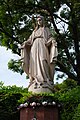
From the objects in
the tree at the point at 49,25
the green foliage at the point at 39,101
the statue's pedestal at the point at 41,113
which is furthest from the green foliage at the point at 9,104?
the tree at the point at 49,25

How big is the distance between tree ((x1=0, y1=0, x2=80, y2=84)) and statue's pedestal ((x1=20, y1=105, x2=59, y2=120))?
280 inches

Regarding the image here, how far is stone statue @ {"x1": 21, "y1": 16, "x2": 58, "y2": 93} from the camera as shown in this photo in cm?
1115

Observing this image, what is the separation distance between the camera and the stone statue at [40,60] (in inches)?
439

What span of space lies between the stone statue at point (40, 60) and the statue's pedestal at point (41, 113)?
1.62 m

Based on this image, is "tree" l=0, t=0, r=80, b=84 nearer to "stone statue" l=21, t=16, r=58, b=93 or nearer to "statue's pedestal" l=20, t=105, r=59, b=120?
"stone statue" l=21, t=16, r=58, b=93

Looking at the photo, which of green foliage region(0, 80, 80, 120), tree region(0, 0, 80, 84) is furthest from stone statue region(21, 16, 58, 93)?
tree region(0, 0, 80, 84)

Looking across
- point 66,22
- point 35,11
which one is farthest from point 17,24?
point 66,22

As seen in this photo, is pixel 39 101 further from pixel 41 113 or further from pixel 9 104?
pixel 9 104

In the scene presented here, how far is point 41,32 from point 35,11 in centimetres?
527

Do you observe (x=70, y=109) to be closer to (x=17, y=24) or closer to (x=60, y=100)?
(x=60, y=100)

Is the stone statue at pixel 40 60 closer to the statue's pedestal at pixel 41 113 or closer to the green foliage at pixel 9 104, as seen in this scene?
the green foliage at pixel 9 104

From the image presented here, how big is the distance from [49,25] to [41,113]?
8.29 m

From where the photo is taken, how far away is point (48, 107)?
30.8 feet

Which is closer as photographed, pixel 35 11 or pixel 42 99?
pixel 42 99
